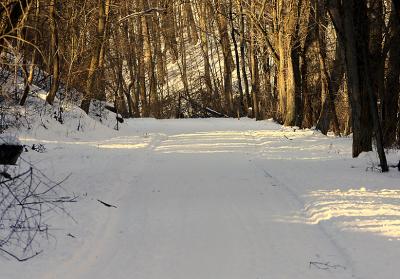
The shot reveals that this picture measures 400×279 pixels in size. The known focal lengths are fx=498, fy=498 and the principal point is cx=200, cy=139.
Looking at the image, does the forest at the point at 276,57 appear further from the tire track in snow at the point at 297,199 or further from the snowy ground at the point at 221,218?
the tire track in snow at the point at 297,199

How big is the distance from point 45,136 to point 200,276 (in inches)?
446

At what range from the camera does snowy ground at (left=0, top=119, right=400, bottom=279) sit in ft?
16.9

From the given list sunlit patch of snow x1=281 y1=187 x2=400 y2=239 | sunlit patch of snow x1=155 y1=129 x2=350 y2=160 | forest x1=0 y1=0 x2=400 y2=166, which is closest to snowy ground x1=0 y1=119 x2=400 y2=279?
sunlit patch of snow x1=281 y1=187 x2=400 y2=239

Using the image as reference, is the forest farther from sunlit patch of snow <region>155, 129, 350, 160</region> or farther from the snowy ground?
the snowy ground

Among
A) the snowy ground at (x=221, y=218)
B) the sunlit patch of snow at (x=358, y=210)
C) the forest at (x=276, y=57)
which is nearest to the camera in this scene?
the snowy ground at (x=221, y=218)

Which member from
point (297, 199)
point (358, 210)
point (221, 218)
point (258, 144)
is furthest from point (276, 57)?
point (221, 218)

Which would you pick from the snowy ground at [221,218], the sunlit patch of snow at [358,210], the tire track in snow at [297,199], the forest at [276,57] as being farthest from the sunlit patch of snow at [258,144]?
the sunlit patch of snow at [358,210]

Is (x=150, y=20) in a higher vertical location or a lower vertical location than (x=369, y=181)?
higher

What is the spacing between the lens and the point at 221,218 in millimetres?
7016

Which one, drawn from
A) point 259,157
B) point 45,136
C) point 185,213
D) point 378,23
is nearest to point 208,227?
point 185,213

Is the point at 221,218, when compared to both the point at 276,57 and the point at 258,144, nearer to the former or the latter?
the point at 258,144

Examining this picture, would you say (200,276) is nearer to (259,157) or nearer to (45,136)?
(259,157)

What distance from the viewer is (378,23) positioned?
49.7 ft

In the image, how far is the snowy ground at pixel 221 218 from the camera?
515 cm
